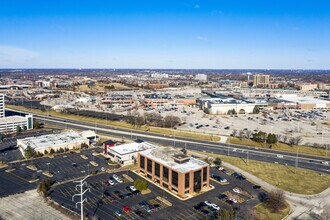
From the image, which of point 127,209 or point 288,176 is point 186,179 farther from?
point 288,176

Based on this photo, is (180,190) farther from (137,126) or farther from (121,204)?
(137,126)

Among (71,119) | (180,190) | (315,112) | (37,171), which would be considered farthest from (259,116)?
(37,171)

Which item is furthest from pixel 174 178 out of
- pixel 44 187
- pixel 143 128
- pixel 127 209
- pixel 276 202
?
pixel 143 128

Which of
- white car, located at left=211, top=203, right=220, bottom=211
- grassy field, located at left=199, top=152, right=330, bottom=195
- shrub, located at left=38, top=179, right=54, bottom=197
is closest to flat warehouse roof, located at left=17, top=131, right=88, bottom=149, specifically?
shrub, located at left=38, top=179, right=54, bottom=197

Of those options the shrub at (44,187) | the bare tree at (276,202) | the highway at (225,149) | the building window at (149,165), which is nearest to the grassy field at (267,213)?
the bare tree at (276,202)

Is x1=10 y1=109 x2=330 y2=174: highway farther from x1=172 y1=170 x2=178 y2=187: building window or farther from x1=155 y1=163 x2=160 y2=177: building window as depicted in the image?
x1=172 y1=170 x2=178 y2=187: building window

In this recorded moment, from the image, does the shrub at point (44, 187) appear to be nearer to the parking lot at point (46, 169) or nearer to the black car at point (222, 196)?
the parking lot at point (46, 169)
